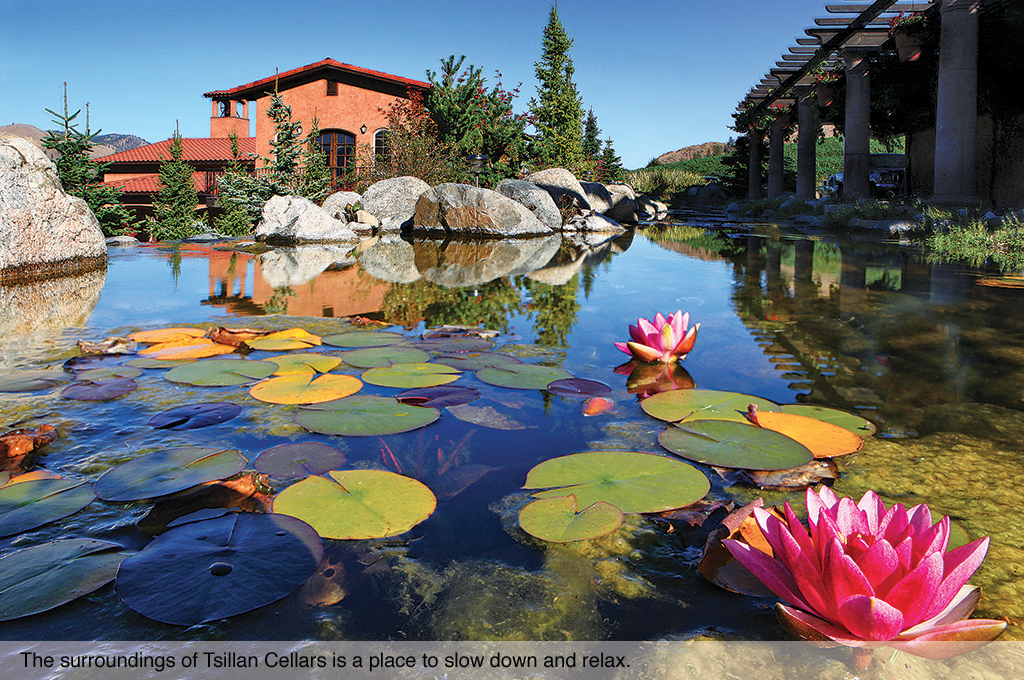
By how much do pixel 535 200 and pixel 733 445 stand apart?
1106 cm

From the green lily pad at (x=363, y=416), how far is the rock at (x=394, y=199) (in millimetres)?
10323

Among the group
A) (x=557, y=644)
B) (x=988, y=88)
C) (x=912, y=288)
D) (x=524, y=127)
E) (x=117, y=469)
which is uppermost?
(x=524, y=127)

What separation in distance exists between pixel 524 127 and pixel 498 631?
18765mm

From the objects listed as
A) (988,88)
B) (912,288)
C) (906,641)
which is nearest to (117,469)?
(906,641)

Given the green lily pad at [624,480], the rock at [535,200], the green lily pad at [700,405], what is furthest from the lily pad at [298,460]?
the rock at [535,200]

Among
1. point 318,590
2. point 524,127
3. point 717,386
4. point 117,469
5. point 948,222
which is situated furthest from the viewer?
point 524,127

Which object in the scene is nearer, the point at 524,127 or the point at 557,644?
the point at 557,644

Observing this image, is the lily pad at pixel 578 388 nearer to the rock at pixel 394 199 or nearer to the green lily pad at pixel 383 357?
the green lily pad at pixel 383 357

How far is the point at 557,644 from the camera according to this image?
0.95 metres

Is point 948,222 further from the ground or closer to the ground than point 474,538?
further from the ground

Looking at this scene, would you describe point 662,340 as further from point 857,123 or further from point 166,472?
point 857,123

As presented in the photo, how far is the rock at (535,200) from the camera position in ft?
40.3

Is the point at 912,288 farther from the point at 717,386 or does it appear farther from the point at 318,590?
the point at 318,590

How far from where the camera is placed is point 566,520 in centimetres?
128
